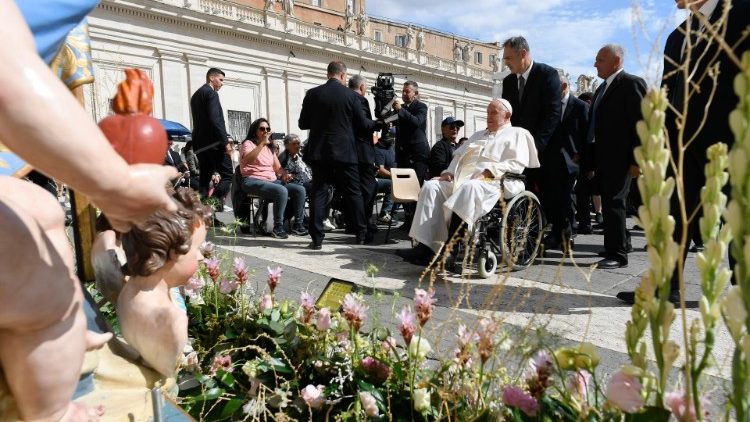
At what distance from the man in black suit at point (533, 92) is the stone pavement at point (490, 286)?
124 centimetres

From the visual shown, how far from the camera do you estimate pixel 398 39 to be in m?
56.7

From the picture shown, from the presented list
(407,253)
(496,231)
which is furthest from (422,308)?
(407,253)

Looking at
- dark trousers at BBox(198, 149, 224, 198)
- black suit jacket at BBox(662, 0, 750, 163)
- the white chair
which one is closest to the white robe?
the white chair

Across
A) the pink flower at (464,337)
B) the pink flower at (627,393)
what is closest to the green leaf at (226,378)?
the pink flower at (464,337)

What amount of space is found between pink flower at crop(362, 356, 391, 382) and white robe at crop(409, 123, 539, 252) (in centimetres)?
272

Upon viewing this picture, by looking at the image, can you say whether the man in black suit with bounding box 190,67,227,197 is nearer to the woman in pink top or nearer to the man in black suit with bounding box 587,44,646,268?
the woman in pink top

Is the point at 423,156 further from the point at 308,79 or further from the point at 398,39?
the point at 398,39

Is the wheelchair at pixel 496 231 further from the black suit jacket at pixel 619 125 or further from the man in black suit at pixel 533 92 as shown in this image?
the man in black suit at pixel 533 92

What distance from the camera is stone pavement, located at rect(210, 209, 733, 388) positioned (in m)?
2.50

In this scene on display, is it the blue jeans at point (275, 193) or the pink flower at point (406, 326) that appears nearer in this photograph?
the pink flower at point (406, 326)

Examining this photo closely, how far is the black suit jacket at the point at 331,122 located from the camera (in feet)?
19.5

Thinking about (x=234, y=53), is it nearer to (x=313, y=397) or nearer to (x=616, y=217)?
(x=616, y=217)

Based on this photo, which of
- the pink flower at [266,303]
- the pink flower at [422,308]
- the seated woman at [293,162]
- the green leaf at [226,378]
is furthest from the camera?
the seated woman at [293,162]

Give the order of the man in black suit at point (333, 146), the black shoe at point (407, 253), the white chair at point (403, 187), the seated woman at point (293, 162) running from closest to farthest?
the black shoe at point (407, 253) < the man in black suit at point (333, 146) < the white chair at point (403, 187) < the seated woman at point (293, 162)
